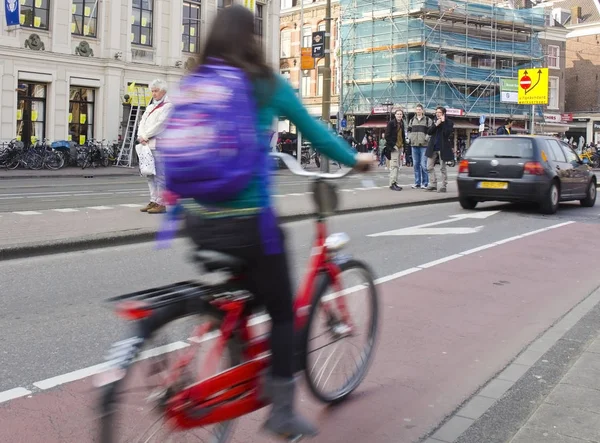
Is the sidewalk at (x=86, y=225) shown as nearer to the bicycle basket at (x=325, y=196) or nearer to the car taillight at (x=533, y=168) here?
the car taillight at (x=533, y=168)

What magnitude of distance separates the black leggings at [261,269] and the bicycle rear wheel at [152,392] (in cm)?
24

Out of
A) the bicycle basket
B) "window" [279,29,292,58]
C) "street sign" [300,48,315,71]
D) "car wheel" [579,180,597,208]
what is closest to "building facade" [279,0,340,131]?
"window" [279,29,292,58]

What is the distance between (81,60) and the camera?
30156 millimetres

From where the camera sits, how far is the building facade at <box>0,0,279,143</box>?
2808 centimetres

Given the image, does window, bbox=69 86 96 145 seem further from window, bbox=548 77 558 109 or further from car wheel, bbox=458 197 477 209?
window, bbox=548 77 558 109

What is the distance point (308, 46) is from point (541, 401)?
56.9 metres

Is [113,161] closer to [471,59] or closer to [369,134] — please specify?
[369,134]

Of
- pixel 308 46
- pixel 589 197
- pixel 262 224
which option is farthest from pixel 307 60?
pixel 308 46

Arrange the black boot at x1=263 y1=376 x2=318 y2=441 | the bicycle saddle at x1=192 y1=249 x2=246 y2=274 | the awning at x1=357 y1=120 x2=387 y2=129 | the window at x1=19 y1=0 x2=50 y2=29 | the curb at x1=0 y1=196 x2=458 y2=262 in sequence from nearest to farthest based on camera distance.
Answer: the bicycle saddle at x1=192 y1=249 x2=246 y2=274
the black boot at x1=263 y1=376 x2=318 y2=441
the curb at x1=0 y1=196 x2=458 y2=262
the window at x1=19 y1=0 x2=50 y2=29
the awning at x1=357 y1=120 x2=387 y2=129

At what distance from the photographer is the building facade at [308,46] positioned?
189 ft

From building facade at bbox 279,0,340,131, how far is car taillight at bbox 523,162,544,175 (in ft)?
145

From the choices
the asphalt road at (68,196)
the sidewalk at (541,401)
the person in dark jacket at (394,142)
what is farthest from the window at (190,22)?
the sidewalk at (541,401)

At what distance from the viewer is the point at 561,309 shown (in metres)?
6.10

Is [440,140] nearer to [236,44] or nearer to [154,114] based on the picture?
[154,114]
